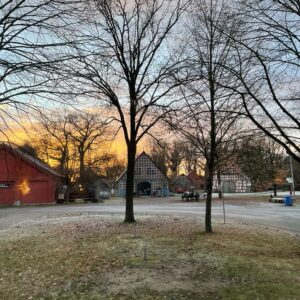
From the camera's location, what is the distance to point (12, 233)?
17.8 m

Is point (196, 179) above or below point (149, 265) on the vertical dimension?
above

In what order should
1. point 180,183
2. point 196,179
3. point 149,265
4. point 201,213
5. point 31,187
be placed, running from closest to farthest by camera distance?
point 149,265 < point 201,213 < point 31,187 < point 180,183 < point 196,179

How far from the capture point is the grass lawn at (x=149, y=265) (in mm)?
8531

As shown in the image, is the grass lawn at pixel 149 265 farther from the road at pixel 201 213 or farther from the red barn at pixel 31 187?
the red barn at pixel 31 187

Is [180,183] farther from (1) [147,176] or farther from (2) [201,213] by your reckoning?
(2) [201,213]

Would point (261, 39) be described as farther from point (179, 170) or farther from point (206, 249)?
point (179, 170)

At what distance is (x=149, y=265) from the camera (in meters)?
10.7

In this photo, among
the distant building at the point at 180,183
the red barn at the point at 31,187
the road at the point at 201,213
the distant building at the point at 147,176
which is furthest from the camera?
the distant building at the point at 180,183

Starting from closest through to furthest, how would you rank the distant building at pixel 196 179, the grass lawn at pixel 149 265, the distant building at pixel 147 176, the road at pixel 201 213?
the grass lawn at pixel 149 265
the road at pixel 201 213
the distant building at pixel 147 176
the distant building at pixel 196 179

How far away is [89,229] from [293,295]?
1177cm

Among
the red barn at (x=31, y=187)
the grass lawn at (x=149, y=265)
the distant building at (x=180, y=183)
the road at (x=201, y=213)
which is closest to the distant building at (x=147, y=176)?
the distant building at (x=180, y=183)

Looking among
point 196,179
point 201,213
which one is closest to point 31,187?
point 201,213

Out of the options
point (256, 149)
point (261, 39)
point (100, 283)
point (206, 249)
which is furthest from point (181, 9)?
point (100, 283)

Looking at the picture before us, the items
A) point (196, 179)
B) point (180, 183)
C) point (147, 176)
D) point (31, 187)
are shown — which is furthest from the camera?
point (196, 179)
